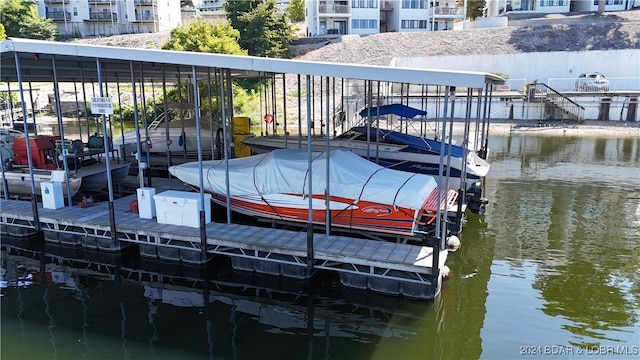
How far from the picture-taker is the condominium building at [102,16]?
5978 centimetres

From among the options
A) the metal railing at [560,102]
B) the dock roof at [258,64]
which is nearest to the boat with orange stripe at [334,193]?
the dock roof at [258,64]

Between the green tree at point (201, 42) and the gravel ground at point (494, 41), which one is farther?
the gravel ground at point (494, 41)

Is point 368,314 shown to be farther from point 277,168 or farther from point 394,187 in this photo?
point 277,168

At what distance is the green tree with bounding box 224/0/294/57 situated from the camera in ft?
140

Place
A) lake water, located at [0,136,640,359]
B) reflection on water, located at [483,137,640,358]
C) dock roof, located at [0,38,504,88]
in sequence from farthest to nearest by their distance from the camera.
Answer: reflection on water, located at [483,137,640,358] < dock roof, located at [0,38,504,88] < lake water, located at [0,136,640,359]

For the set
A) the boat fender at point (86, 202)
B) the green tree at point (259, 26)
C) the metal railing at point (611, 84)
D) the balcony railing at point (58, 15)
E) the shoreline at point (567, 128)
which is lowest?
the shoreline at point (567, 128)

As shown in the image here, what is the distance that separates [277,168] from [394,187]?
95.1 inches

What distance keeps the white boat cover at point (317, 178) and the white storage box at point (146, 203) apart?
952 mm

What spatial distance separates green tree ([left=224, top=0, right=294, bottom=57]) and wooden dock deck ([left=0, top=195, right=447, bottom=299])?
114 feet

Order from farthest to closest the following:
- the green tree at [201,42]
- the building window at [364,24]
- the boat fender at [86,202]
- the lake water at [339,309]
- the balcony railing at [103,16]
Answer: the balcony railing at [103,16] < the building window at [364,24] < the green tree at [201,42] < the boat fender at [86,202] < the lake water at [339,309]

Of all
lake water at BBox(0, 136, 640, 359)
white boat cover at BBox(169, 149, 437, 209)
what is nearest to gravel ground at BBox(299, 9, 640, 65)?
Answer: white boat cover at BBox(169, 149, 437, 209)

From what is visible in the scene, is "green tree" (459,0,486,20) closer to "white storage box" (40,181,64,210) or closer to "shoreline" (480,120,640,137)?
"shoreline" (480,120,640,137)

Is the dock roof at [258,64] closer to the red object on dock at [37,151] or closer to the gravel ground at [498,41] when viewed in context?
the red object on dock at [37,151]

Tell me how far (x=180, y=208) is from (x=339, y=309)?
380 centimetres
